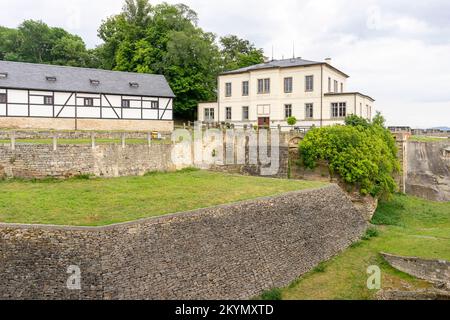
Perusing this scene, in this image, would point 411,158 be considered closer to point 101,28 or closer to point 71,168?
point 71,168

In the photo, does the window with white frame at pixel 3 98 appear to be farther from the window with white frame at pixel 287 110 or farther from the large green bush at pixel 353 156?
the window with white frame at pixel 287 110

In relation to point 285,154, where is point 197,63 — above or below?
above

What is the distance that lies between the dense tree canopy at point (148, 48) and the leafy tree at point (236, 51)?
207mm

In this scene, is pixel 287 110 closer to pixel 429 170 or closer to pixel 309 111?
pixel 309 111

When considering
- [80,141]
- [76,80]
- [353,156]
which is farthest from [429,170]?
[76,80]

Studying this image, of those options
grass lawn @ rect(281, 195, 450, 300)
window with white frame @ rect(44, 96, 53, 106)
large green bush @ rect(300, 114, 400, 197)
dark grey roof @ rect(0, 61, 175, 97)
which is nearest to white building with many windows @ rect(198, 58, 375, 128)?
large green bush @ rect(300, 114, 400, 197)

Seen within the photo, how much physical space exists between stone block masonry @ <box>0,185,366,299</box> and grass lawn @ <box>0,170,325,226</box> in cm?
75

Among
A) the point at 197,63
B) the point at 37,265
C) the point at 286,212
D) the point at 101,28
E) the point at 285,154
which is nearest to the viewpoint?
the point at 37,265

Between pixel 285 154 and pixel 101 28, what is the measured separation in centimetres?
2836

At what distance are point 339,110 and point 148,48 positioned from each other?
705 inches

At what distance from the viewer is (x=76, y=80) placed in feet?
93.4

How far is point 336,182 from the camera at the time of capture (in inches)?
997

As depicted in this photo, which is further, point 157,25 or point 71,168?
point 157,25

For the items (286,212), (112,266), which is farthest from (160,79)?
(112,266)
